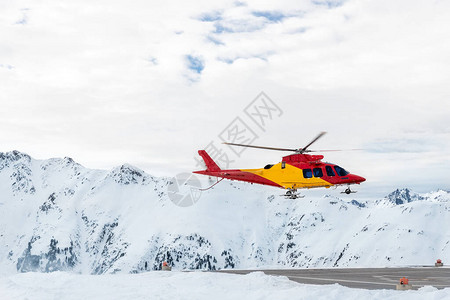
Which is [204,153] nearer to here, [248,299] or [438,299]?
[248,299]

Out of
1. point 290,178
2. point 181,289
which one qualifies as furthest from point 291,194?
point 181,289

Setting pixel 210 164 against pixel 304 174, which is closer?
pixel 304 174

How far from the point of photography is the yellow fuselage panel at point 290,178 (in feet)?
147

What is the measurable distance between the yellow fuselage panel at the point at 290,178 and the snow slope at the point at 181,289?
16443 millimetres

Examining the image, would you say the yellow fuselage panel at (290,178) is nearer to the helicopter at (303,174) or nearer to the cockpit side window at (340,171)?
the helicopter at (303,174)

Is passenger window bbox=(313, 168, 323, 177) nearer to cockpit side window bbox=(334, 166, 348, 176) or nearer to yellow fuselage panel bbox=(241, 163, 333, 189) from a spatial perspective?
yellow fuselage panel bbox=(241, 163, 333, 189)

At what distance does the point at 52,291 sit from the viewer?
92.4 feet

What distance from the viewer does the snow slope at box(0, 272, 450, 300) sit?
76.0ft

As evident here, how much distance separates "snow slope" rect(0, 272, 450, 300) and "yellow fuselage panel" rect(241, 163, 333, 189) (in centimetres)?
1644

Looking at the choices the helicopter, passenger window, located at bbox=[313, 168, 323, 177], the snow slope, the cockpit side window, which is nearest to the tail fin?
the helicopter

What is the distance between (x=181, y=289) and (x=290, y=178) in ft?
69.3

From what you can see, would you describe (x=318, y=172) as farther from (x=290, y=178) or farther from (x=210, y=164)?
(x=210, y=164)

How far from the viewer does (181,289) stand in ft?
88.7

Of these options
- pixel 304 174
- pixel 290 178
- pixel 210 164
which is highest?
pixel 210 164
